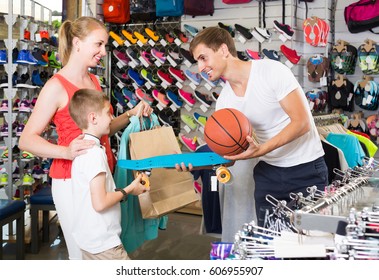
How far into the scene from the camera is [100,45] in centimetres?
259

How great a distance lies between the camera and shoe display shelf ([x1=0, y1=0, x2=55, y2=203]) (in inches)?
215

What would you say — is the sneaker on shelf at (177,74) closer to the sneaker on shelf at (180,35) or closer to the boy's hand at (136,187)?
the sneaker on shelf at (180,35)

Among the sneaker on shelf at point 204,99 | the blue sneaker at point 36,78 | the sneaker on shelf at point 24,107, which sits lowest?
the sneaker on shelf at point 24,107

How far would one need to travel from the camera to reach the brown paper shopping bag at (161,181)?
2.97 metres

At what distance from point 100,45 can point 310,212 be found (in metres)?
1.43

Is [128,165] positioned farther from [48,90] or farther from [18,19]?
[18,19]

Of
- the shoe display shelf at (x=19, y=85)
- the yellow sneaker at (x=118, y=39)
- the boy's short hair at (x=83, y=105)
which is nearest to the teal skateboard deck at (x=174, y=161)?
the boy's short hair at (x=83, y=105)

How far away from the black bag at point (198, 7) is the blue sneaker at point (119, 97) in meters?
1.43

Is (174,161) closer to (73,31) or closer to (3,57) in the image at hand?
(73,31)

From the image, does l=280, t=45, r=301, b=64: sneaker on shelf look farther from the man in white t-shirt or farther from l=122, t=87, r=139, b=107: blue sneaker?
the man in white t-shirt

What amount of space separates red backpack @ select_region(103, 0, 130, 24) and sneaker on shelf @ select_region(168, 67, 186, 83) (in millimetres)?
941

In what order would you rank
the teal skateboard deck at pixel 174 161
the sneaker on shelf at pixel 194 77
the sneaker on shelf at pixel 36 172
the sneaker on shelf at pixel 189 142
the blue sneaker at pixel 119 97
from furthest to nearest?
the blue sneaker at pixel 119 97 < the sneaker on shelf at pixel 194 77 < the sneaker on shelf at pixel 189 142 < the sneaker on shelf at pixel 36 172 < the teal skateboard deck at pixel 174 161

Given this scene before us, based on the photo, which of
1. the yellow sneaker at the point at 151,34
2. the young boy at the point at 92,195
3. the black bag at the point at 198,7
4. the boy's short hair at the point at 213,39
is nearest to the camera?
the young boy at the point at 92,195
